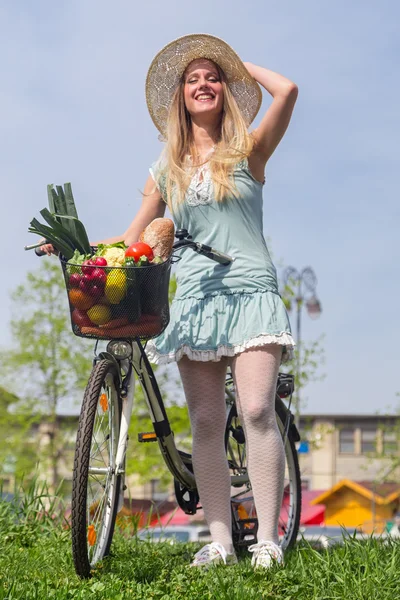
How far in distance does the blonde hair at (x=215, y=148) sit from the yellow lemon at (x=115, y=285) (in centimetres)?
85

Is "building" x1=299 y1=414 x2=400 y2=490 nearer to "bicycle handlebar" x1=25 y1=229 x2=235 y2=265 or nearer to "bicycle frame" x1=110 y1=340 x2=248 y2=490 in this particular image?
"bicycle frame" x1=110 y1=340 x2=248 y2=490

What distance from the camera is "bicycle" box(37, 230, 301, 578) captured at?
3.59m

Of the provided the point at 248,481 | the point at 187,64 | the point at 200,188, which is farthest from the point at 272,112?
the point at 248,481

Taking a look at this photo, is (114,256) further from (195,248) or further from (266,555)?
(266,555)

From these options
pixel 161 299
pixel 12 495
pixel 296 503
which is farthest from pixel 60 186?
pixel 12 495

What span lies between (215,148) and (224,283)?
69 centimetres

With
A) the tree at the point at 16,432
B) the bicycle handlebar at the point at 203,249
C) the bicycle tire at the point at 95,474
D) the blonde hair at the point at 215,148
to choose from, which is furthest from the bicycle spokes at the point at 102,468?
the tree at the point at 16,432

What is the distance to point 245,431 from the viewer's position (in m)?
4.27

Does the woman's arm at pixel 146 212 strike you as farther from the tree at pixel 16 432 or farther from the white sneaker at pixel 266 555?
the tree at pixel 16 432

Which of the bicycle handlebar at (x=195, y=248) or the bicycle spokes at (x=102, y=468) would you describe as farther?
the bicycle handlebar at (x=195, y=248)

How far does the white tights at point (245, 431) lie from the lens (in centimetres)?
418

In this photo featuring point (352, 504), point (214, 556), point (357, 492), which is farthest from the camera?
point (352, 504)

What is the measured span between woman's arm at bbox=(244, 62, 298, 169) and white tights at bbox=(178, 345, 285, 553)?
980 mm

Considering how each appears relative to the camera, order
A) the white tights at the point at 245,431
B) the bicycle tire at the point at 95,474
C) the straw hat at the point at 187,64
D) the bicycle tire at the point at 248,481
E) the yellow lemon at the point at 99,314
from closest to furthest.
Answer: the bicycle tire at the point at 95,474 < the yellow lemon at the point at 99,314 < the white tights at the point at 245,431 < the straw hat at the point at 187,64 < the bicycle tire at the point at 248,481
